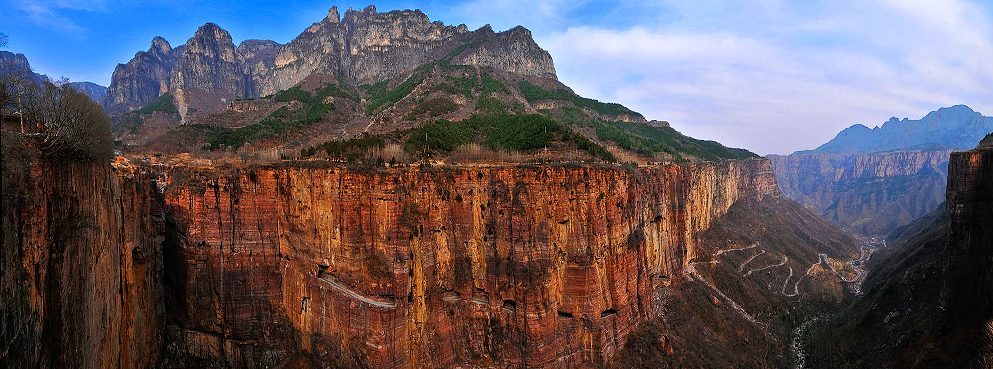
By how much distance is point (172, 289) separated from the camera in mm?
36219

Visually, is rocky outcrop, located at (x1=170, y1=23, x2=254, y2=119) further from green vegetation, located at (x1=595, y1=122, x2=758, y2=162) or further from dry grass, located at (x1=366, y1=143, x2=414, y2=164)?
green vegetation, located at (x1=595, y1=122, x2=758, y2=162)

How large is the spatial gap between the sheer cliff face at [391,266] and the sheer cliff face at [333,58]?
9037 cm

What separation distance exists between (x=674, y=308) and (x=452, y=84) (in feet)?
212

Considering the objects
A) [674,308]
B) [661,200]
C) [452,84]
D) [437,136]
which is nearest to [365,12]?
[452,84]

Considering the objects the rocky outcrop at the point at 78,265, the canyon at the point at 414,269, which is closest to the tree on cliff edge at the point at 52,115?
the canyon at the point at 414,269

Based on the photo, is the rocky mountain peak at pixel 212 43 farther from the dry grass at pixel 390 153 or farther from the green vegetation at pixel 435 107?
the dry grass at pixel 390 153

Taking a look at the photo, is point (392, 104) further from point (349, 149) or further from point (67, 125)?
point (67, 125)

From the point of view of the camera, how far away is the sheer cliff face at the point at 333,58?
13375 centimetres

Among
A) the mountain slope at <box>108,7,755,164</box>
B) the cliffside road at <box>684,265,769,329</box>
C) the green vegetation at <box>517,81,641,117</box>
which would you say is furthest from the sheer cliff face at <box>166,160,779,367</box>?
the green vegetation at <box>517,81,641,117</box>

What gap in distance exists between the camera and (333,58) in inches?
5340

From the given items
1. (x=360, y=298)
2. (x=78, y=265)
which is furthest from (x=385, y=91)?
(x=78, y=265)

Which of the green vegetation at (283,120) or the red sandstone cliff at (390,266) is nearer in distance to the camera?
the red sandstone cliff at (390,266)

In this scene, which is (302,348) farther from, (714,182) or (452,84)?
(714,182)

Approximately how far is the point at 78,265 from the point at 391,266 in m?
17.2
